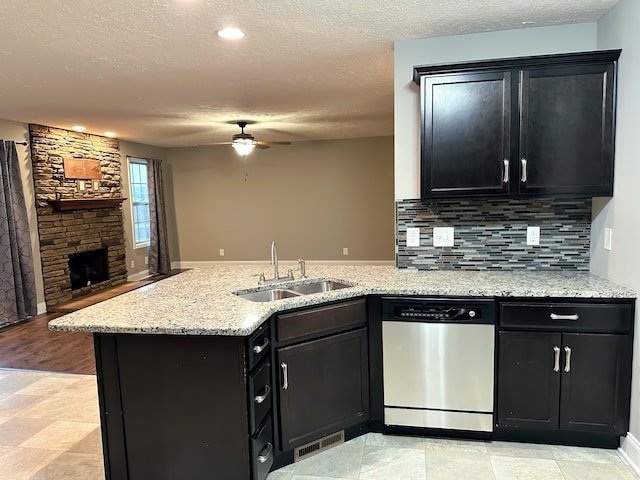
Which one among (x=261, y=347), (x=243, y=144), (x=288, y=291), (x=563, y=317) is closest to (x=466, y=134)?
(x=563, y=317)

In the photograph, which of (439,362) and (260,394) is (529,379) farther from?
(260,394)

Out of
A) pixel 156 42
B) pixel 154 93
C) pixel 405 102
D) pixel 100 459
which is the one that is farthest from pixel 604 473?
pixel 154 93

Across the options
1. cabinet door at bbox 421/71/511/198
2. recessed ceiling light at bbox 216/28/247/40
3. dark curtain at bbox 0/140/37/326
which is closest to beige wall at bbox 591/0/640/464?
cabinet door at bbox 421/71/511/198

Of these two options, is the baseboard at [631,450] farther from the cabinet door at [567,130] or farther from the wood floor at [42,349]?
the wood floor at [42,349]

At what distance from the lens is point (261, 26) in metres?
2.49

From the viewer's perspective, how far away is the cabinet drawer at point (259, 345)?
1.95m

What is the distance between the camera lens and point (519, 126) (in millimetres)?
2508

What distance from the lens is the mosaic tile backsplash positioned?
278 centimetres

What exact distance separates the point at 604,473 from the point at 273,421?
1648 millimetres

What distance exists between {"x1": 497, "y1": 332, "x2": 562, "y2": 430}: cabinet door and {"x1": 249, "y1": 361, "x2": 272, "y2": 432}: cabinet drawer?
1238 millimetres

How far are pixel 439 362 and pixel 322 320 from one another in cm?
70

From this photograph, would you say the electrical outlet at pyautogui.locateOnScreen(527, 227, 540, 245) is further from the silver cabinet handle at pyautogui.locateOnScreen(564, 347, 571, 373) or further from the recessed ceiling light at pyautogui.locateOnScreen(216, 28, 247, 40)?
→ the recessed ceiling light at pyautogui.locateOnScreen(216, 28, 247, 40)

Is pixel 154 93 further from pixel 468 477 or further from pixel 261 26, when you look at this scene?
pixel 468 477

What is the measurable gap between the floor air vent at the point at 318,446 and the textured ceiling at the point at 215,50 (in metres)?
2.29
